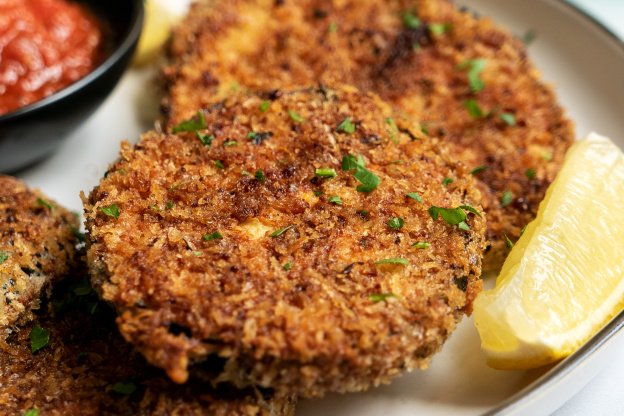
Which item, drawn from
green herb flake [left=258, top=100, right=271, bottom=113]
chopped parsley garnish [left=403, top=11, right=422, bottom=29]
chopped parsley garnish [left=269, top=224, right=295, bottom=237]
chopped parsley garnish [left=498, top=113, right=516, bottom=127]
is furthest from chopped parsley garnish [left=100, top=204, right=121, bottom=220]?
chopped parsley garnish [left=403, top=11, right=422, bottom=29]

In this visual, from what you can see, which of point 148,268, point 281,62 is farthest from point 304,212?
point 281,62

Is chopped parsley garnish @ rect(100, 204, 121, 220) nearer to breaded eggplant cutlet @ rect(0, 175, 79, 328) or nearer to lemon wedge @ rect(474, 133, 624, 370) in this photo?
breaded eggplant cutlet @ rect(0, 175, 79, 328)

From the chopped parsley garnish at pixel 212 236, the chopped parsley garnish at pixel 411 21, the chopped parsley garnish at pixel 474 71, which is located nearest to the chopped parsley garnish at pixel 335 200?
the chopped parsley garnish at pixel 212 236

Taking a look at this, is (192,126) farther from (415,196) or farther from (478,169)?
(478,169)

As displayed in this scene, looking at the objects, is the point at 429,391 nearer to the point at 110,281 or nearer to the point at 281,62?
the point at 110,281

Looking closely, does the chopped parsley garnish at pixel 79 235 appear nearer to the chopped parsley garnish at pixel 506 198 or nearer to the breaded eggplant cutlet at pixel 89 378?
the breaded eggplant cutlet at pixel 89 378

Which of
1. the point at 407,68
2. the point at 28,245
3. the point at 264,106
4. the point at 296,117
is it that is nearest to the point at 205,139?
the point at 264,106

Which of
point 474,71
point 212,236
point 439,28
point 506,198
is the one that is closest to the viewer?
point 212,236
